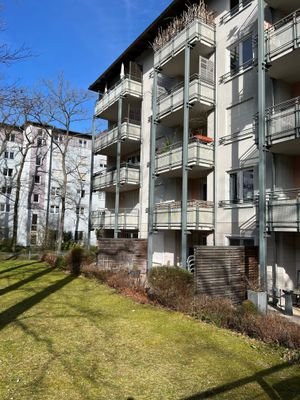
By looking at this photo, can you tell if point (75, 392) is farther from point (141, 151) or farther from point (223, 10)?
point (141, 151)

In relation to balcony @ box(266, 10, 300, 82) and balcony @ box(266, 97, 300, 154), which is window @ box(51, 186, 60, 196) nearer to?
balcony @ box(266, 10, 300, 82)

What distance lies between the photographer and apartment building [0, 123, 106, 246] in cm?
5062

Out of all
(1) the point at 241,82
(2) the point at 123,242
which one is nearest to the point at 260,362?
(2) the point at 123,242

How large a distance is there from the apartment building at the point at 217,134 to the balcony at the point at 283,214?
4 cm

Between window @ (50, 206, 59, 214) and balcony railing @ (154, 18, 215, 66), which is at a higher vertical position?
balcony railing @ (154, 18, 215, 66)

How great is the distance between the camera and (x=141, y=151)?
2625cm

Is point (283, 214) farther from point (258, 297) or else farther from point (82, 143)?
point (82, 143)

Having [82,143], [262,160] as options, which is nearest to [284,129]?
[262,160]

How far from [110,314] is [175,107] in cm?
1355

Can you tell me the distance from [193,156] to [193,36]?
6.69m

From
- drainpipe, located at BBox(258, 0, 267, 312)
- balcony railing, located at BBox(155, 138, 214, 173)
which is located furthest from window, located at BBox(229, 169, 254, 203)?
drainpipe, located at BBox(258, 0, 267, 312)

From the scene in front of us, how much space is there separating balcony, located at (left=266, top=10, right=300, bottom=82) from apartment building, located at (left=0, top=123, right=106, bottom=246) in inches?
1498

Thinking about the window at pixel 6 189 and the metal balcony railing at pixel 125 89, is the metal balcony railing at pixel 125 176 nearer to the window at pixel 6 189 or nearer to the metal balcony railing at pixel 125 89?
the metal balcony railing at pixel 125 89

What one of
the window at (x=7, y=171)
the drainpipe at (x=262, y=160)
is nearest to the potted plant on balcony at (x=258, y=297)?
the drainpipe at (x=262, y=160)
